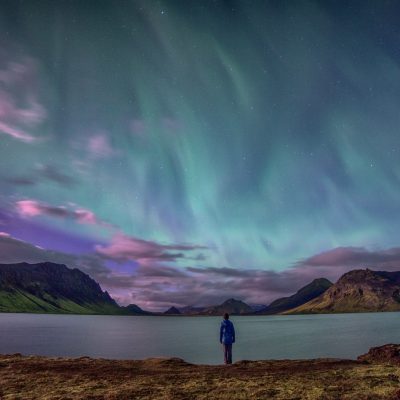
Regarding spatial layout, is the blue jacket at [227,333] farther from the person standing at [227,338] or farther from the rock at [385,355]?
A: the rock at [385,355]

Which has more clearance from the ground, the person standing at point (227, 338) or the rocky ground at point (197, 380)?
the person standing at point (227, 338)

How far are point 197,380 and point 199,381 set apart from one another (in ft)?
1.19

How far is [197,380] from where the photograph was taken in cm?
2356

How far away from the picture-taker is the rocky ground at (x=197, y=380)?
19.8 metres

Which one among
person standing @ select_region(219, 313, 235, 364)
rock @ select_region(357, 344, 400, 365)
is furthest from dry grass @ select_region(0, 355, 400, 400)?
rock @ select_region(357, 344, 400, 365)

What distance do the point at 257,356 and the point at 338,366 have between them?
2062 inches

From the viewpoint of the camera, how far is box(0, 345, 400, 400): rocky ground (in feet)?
65.0

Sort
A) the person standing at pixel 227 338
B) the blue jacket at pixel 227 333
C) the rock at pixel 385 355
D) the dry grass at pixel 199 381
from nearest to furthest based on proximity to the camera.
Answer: the dry grass at pixel 199 381, the rock at pixel 385 355, the person standing at pixel 227 338, the blue jacket at pixel 227 333

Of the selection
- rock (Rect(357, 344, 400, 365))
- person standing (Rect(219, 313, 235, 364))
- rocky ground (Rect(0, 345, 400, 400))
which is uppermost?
person standing (Rect(219, 313, 235, 364))

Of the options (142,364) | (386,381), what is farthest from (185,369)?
(386,381)

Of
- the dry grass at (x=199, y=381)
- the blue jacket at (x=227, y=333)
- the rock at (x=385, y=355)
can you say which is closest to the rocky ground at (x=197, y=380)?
the dry grass at (x=199, y=381)

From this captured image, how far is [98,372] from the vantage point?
2802 centimetres

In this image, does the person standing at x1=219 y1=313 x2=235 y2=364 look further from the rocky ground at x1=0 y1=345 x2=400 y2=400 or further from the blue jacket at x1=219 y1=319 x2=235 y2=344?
the rocky ground at x1=0 y1=345 x2=400 y2=400

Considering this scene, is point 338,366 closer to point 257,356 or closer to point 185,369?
point 185,369
